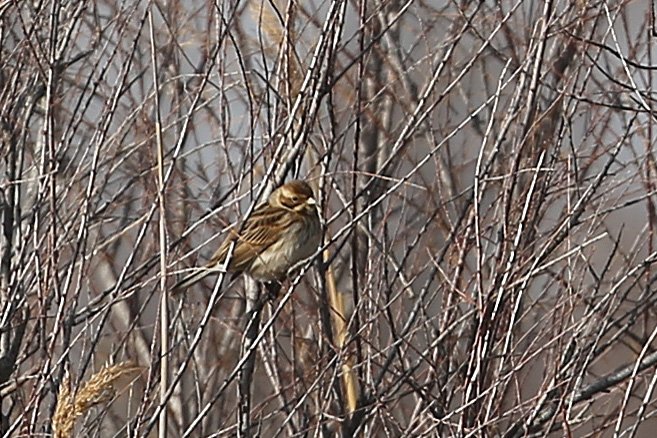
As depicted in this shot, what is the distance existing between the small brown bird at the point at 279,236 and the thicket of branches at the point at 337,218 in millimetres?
146

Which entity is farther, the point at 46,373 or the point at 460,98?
the point at 460,98

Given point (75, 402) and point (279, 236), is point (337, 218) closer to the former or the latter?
point (279, 236)

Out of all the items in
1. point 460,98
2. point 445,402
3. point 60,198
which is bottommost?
point 445,402

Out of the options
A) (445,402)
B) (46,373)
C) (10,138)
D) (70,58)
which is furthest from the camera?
(70,58)

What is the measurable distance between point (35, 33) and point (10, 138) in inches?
21.9

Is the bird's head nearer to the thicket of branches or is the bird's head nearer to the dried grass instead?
the thicket of branches

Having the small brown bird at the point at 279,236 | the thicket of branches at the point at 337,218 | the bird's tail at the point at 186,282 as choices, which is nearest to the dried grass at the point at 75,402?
the thicket of branches at the point at 337,218

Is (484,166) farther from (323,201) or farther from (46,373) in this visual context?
(46,373)

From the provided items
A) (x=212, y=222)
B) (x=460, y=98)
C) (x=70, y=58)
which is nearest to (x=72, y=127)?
(x=70, y=58)

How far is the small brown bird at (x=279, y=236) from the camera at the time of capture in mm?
5918

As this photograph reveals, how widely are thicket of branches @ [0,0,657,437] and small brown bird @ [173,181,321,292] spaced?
146 millimetres

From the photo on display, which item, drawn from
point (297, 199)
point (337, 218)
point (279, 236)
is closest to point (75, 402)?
point (337, 218)

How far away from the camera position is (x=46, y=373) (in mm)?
3691

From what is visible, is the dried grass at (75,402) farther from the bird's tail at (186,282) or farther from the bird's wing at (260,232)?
the bird's wing at (260,232)
